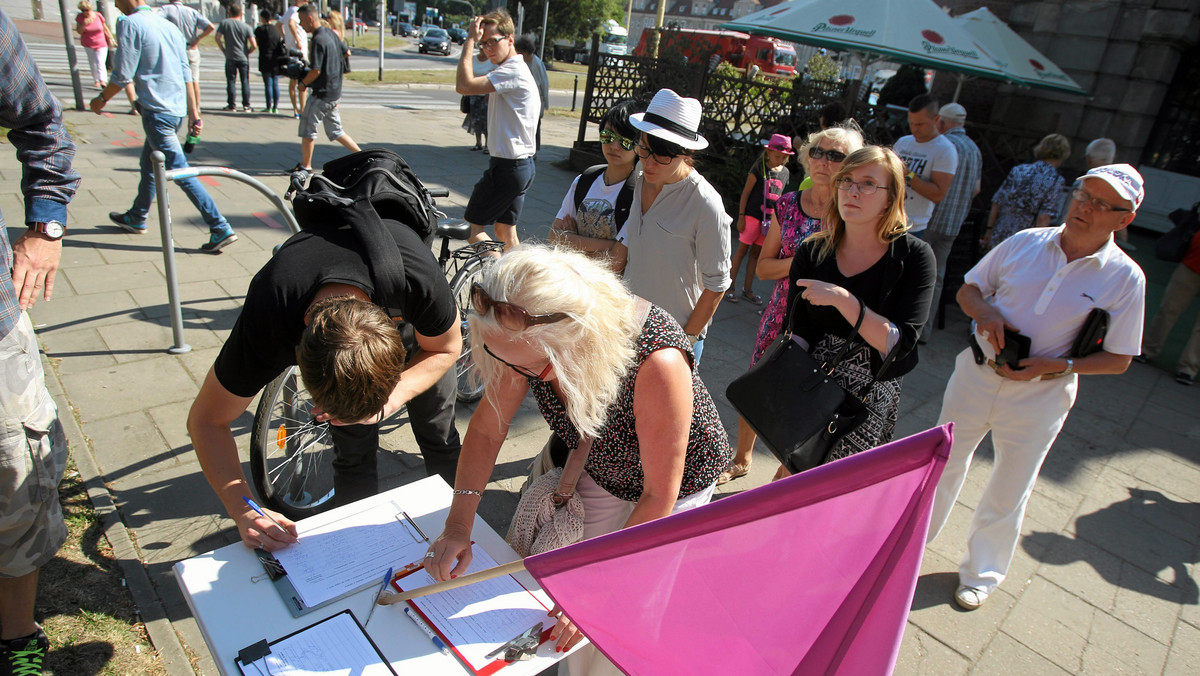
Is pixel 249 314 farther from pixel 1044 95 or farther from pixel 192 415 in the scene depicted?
pixel 1044 95

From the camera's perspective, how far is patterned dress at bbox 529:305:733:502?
70.2 inches

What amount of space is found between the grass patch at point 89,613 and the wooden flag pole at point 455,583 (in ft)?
3.77

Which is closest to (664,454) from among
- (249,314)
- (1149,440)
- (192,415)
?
(249,314)

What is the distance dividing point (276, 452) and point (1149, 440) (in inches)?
220

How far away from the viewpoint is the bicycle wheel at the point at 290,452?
264cm

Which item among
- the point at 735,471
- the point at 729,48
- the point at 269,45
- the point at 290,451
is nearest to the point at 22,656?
the point at 290,451

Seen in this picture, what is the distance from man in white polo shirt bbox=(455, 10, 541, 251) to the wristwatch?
3.01m

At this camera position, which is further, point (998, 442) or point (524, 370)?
point (998, 442)

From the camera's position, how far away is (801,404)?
2.41 meters

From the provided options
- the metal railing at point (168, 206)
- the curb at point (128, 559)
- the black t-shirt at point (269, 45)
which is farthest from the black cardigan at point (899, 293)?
the black t-shirt at point (269, 45)

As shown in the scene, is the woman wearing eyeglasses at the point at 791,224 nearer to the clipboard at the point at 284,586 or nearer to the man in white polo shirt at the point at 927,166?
the man in white polo shirt at the point at 927,166

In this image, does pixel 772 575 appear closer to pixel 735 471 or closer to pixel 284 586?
pixel 284 586

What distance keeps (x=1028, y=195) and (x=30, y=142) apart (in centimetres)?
675

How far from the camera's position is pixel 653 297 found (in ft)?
10.6
